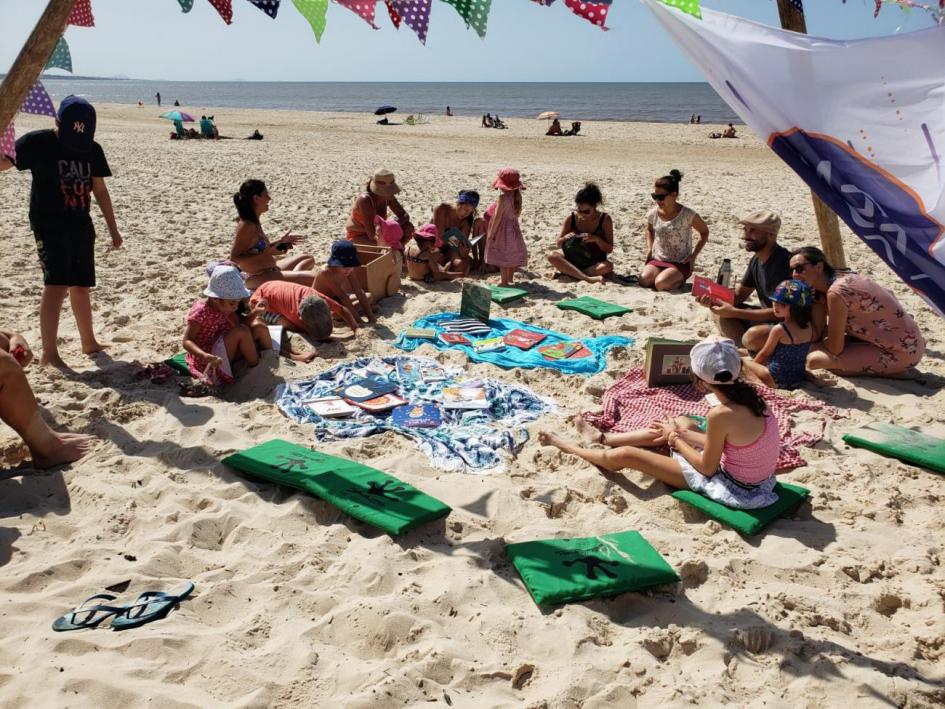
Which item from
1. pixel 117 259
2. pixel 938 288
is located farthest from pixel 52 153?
pixel 938 288

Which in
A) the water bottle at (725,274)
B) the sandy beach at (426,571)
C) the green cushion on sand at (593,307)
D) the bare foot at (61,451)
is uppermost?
the water bottle at (725,274)

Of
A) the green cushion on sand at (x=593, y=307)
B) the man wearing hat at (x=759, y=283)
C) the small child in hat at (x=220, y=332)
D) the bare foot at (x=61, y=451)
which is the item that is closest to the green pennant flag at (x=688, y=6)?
the man wearing hat at (x=759, y=283)

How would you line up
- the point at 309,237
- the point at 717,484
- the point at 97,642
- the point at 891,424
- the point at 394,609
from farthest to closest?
the point at 309,237, the point at 891,424, the point at 717,484, the point at 394,609, the point at 97,642

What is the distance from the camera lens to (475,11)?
4395 mm

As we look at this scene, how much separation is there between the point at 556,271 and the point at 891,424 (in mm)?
3931

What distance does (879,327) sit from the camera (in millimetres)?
5105

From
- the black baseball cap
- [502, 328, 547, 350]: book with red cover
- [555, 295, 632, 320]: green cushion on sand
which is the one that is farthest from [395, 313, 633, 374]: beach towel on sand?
the black baseball cap

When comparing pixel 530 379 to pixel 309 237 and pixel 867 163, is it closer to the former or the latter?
pixel 867 163

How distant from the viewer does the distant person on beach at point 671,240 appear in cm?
719

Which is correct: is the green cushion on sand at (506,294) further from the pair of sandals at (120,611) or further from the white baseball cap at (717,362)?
the pair of sandals at (120,611)

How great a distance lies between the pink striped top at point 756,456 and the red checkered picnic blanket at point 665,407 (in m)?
0.73

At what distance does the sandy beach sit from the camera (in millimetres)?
2500

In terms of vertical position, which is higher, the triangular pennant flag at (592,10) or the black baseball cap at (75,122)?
the triangular pennant flag at (592,10)

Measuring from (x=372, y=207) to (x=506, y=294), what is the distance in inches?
64.6
